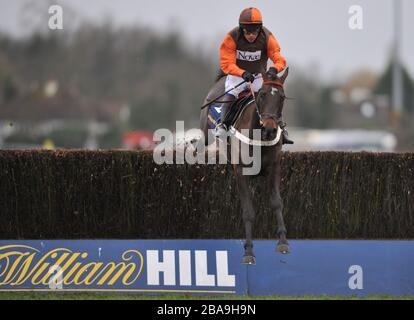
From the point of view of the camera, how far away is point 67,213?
1239 centimetres

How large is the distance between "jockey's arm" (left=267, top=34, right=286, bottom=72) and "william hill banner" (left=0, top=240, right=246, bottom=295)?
246cm

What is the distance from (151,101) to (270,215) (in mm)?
51518

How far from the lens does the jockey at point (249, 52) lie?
11.1 metres

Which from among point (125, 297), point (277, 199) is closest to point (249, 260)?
point (277, 199)

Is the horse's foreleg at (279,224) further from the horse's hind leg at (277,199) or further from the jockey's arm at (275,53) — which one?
the jockey's arm at (275,53)

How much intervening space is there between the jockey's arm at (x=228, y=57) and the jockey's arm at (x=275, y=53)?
0.43 metres

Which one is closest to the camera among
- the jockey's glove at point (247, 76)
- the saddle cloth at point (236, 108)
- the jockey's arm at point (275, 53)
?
the jockey's glove at point (247, 76)

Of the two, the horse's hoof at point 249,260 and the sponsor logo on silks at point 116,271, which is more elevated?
the horse's hoof at point 249,260

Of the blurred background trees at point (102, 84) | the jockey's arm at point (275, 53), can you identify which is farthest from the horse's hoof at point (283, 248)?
the blurred background trees at point (102, 84)

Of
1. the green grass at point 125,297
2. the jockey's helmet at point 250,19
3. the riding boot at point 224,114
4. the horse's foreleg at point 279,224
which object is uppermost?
the jockey's helmet at point 250,19

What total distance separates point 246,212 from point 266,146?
874mm

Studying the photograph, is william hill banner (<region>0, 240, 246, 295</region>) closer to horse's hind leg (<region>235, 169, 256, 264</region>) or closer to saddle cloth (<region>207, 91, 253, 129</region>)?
horse's hind leg (<region>235, 169, 256, 264</region>)

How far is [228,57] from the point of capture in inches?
449

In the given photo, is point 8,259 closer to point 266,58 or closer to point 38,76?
point 266,58
